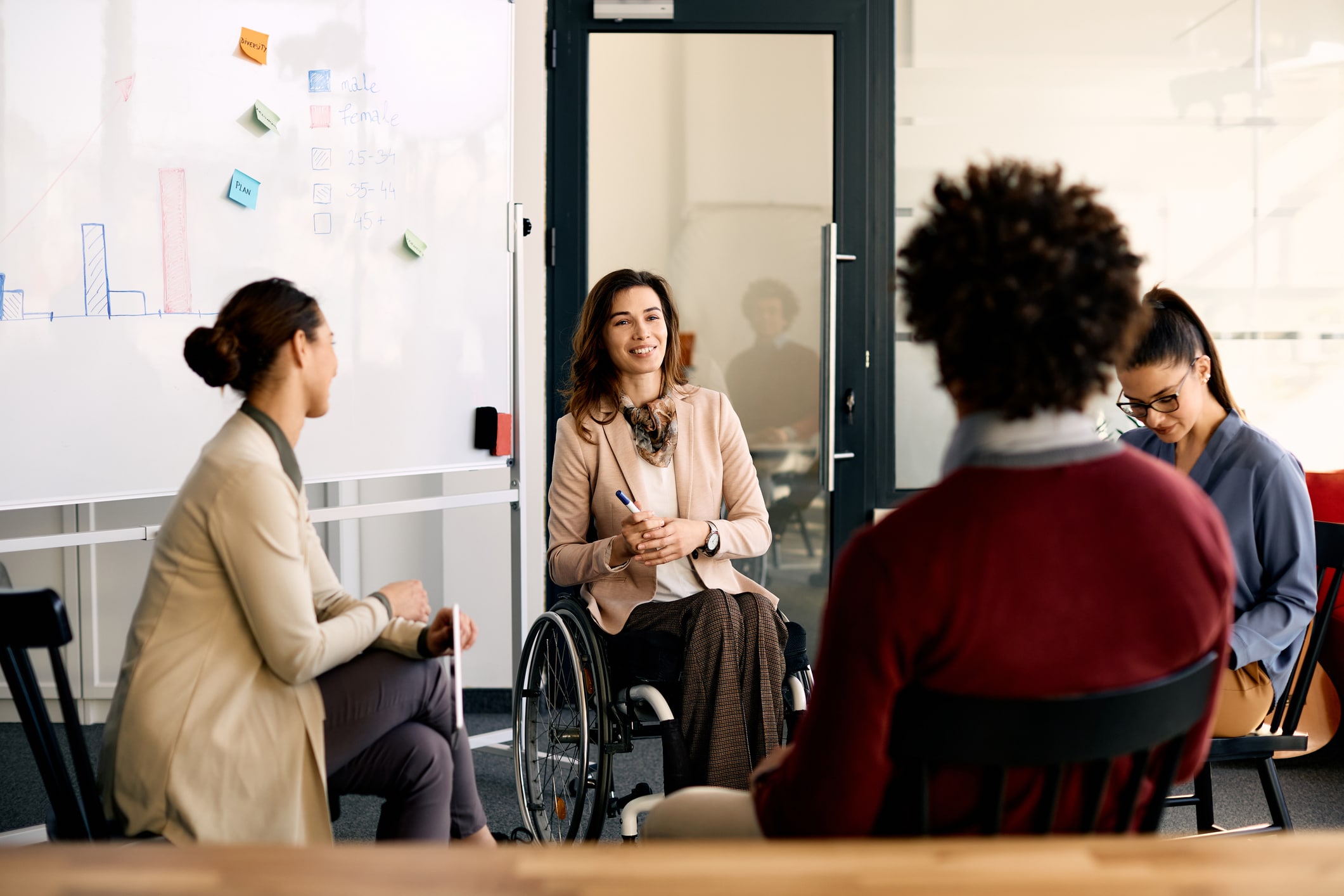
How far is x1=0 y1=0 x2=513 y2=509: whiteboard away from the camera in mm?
2018

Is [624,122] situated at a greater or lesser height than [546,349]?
greater

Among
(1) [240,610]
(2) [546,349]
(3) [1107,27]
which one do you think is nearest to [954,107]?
(3) [1107,27]

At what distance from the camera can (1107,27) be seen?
3361 mm

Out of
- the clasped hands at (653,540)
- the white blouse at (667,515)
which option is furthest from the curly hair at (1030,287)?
the white blouse at (667,515)

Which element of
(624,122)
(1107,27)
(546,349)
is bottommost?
(546,349)

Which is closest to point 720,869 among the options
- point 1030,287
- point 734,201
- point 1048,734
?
point 1048,734

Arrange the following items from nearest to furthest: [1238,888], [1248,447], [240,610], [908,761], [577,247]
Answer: [1238,888] → [908,761] → [240,610] → [1248,447] → [577,247]

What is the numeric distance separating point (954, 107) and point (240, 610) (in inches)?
110

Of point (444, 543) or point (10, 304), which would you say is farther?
point (444, 543)

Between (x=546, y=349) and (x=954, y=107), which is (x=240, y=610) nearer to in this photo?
(x=546, y=349)

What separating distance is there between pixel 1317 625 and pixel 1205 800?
15.6 inches

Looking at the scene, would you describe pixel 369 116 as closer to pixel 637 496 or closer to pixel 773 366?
pixel 637 496

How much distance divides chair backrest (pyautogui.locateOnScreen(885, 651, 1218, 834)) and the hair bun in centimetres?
114

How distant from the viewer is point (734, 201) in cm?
337
